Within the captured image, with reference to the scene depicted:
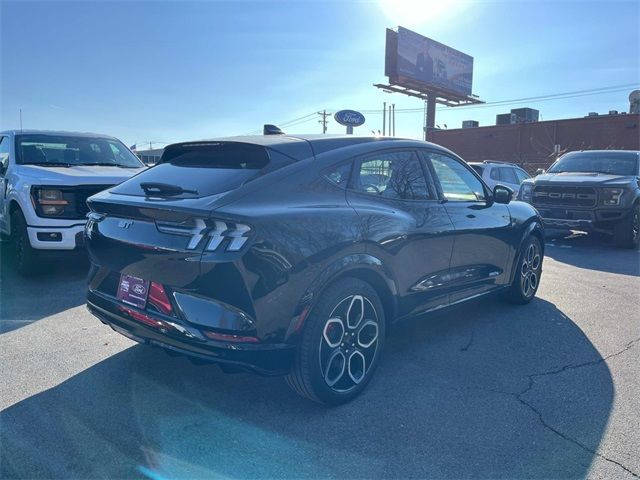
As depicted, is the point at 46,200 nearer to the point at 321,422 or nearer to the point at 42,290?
the point at 42,290

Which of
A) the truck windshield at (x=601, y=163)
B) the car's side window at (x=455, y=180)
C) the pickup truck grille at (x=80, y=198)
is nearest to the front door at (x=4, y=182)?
the pickup truck grille at (x=80, y=198)

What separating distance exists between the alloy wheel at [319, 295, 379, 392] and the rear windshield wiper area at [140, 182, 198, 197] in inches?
45.4

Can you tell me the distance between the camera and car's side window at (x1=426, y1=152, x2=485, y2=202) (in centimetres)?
423

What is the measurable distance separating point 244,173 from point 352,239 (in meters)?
0.77

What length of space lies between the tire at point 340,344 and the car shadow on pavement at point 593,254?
556cm

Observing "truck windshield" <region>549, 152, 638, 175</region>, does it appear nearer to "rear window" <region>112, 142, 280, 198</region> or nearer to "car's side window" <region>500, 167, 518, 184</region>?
"car's side window" <region>500, 167, 518, 184</region>

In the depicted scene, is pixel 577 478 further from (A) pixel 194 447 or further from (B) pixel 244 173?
(B) pixel 244 173

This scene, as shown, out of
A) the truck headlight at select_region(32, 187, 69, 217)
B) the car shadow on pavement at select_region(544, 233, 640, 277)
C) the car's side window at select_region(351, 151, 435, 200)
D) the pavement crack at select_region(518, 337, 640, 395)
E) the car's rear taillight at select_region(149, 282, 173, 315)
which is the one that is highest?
the car's side window at select_region(351, 151, 435, 200)

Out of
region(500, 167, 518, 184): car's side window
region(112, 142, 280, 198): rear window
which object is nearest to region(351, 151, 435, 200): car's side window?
region(112, 142, 280, 198): rear window

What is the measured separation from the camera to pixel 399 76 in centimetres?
3253

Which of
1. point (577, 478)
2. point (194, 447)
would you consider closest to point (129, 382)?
point (194, 447)

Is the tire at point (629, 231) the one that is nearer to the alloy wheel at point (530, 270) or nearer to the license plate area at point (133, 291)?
the alloy wheel at point (530, 270)

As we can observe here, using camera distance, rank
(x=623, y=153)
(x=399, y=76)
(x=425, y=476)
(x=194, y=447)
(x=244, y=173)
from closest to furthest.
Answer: (x=425, y=476) < (x=194, y=447) < (x=244, y=173) < (x=623, y=153) < (x=399, y=76)

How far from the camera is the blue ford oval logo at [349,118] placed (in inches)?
458
